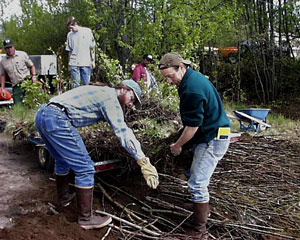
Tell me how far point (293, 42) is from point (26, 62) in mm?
8707

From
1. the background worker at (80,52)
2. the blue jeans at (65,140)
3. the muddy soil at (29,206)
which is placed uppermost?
the background worker at (80,52)

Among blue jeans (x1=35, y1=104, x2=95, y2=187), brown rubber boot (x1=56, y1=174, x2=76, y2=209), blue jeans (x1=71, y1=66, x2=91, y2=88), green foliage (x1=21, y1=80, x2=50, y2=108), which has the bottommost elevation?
brown rubber boot (x1=56, y1=174, x2=76, y2=209)

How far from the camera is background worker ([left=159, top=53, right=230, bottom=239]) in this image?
2826mm

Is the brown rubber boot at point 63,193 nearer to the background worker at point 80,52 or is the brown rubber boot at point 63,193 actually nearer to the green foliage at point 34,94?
the green foliage at point 34,94

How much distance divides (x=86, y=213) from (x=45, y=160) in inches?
71.9

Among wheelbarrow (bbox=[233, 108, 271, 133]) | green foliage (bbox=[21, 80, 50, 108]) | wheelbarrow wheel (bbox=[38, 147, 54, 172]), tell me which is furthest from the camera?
wheelbarrow (bbox=[233, 108, 271, 133])

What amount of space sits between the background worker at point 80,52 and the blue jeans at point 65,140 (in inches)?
151

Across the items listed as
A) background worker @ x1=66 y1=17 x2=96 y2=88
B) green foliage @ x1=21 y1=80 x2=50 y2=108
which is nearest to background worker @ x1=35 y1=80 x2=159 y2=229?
green foliage @ x1=21 y1=80 x2=50 y2=108

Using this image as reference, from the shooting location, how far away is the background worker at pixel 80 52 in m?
6.73

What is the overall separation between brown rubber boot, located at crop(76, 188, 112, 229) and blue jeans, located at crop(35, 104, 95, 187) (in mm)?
71

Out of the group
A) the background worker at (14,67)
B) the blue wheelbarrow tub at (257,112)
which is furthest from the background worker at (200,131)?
the background worker at (14,67)

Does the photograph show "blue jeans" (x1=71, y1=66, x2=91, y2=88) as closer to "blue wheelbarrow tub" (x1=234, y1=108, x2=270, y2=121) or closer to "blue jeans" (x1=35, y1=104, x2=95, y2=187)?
"blue wheelbarrow tub" (x1=234, y1=108, x2=270, y2=121)

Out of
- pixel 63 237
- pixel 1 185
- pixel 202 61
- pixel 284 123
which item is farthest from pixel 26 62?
pixel 202 61

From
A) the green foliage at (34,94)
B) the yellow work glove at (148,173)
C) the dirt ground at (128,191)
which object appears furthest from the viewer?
the green foliage at (34,94)
